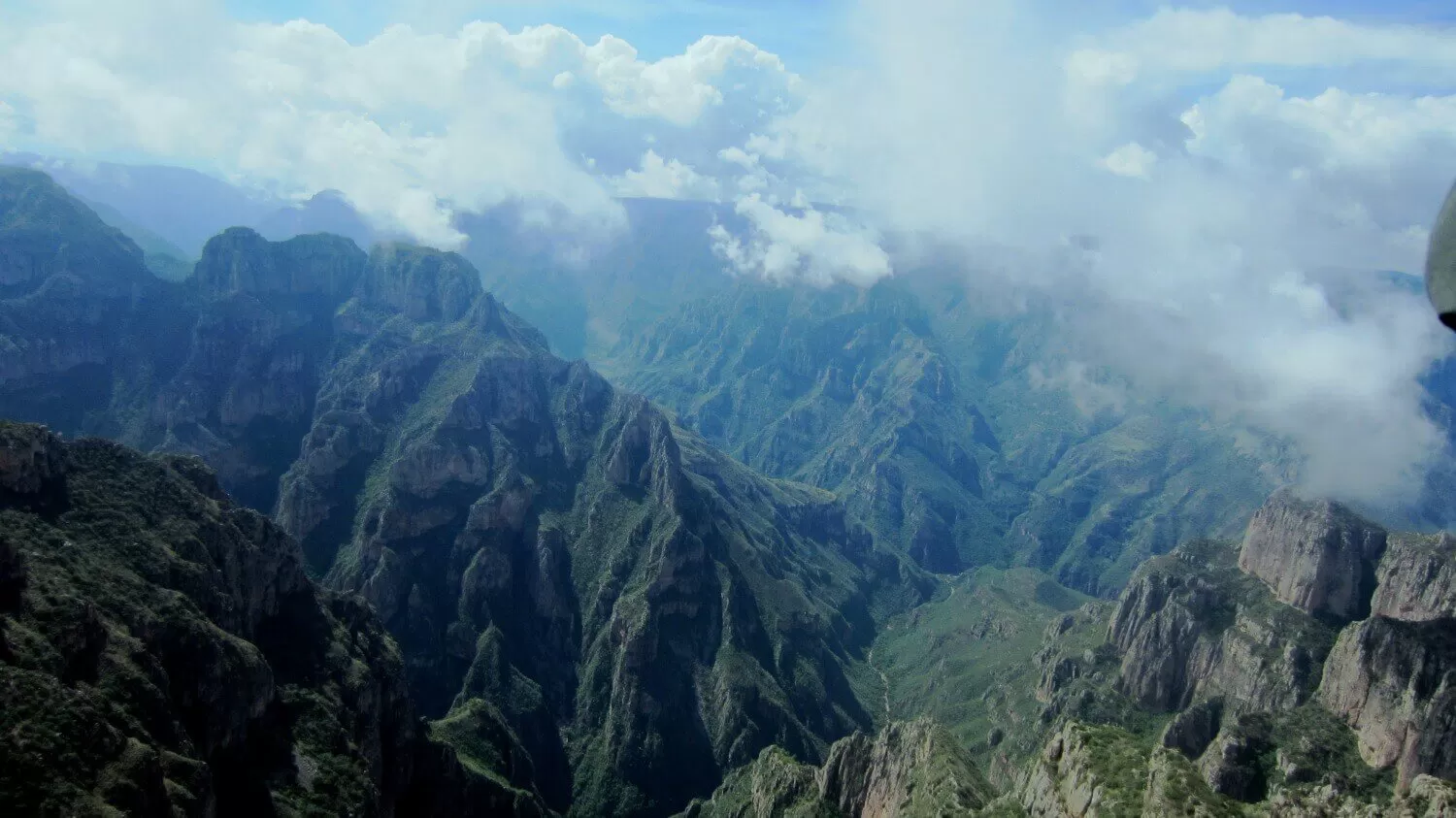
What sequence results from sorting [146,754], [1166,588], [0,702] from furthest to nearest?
[1166,588]
[146,754]
[0,702]

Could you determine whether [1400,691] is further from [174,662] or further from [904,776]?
[174,662]

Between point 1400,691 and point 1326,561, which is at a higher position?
point 1326,561

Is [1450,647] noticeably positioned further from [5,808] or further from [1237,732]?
[5,808]

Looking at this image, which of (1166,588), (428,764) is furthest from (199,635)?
(1166,588)

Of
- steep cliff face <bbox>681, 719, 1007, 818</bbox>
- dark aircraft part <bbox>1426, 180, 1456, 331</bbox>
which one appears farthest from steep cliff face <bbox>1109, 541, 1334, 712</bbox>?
dark aircraft part <bbox>1426, 180, 1456, 331</bbox>

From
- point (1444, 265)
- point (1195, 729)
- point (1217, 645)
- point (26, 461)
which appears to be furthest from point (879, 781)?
A: point (1444, 265)

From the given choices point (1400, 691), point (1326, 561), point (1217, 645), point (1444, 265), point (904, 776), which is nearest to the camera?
point (1444, 265)
